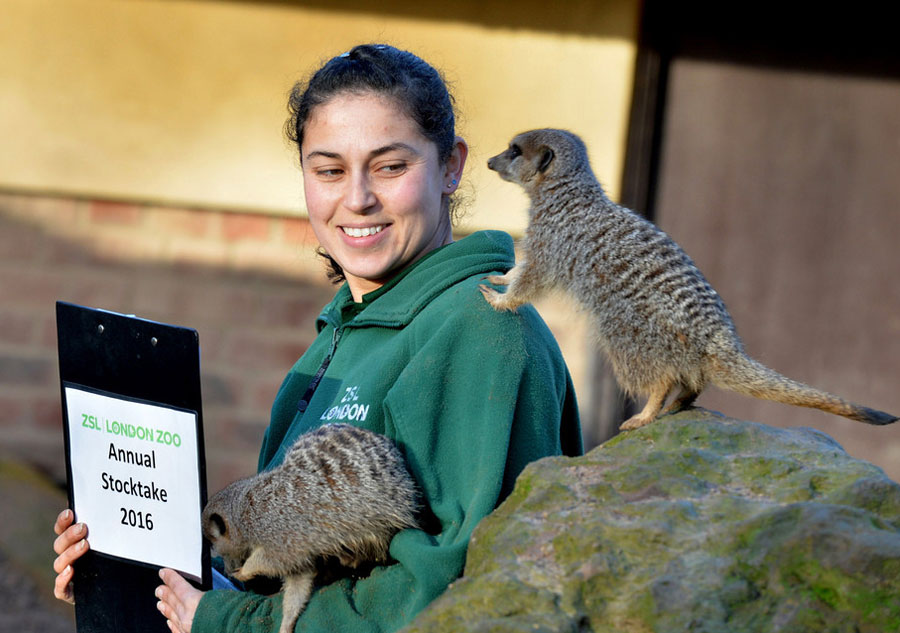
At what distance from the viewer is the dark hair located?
218cm

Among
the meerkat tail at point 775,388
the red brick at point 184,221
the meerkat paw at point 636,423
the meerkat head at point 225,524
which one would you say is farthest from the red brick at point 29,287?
the meerkat tail at point 775,388

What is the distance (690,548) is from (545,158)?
1283 millimetres

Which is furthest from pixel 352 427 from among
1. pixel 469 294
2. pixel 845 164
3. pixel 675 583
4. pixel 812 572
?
pixel 845 164

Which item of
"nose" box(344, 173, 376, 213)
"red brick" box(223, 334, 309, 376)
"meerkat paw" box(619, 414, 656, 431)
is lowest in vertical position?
"red brick" box(223, 334, 309, 376)

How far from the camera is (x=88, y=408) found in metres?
2.02

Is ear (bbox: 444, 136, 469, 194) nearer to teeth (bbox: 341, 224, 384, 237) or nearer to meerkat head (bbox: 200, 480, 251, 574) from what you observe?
teeth (bbox: 341, 224, 384, 237)

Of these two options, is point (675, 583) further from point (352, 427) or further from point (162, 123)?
point (162, 123)

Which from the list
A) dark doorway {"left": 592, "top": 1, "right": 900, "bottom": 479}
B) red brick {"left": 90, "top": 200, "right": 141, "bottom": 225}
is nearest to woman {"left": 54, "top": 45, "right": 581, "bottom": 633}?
red brick {"left": 90, "top": 200, "right": 141, "bottom": 225}

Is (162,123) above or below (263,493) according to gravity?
above

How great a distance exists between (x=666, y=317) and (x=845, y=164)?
11.6ft

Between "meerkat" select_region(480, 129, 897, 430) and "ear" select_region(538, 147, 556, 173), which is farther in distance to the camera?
"ear" select_region(538, 147, 556, 173)

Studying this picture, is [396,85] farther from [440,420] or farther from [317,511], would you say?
[317,511]

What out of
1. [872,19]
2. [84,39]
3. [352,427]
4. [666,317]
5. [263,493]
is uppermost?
[872,19]

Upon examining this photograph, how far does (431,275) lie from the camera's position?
213cm
